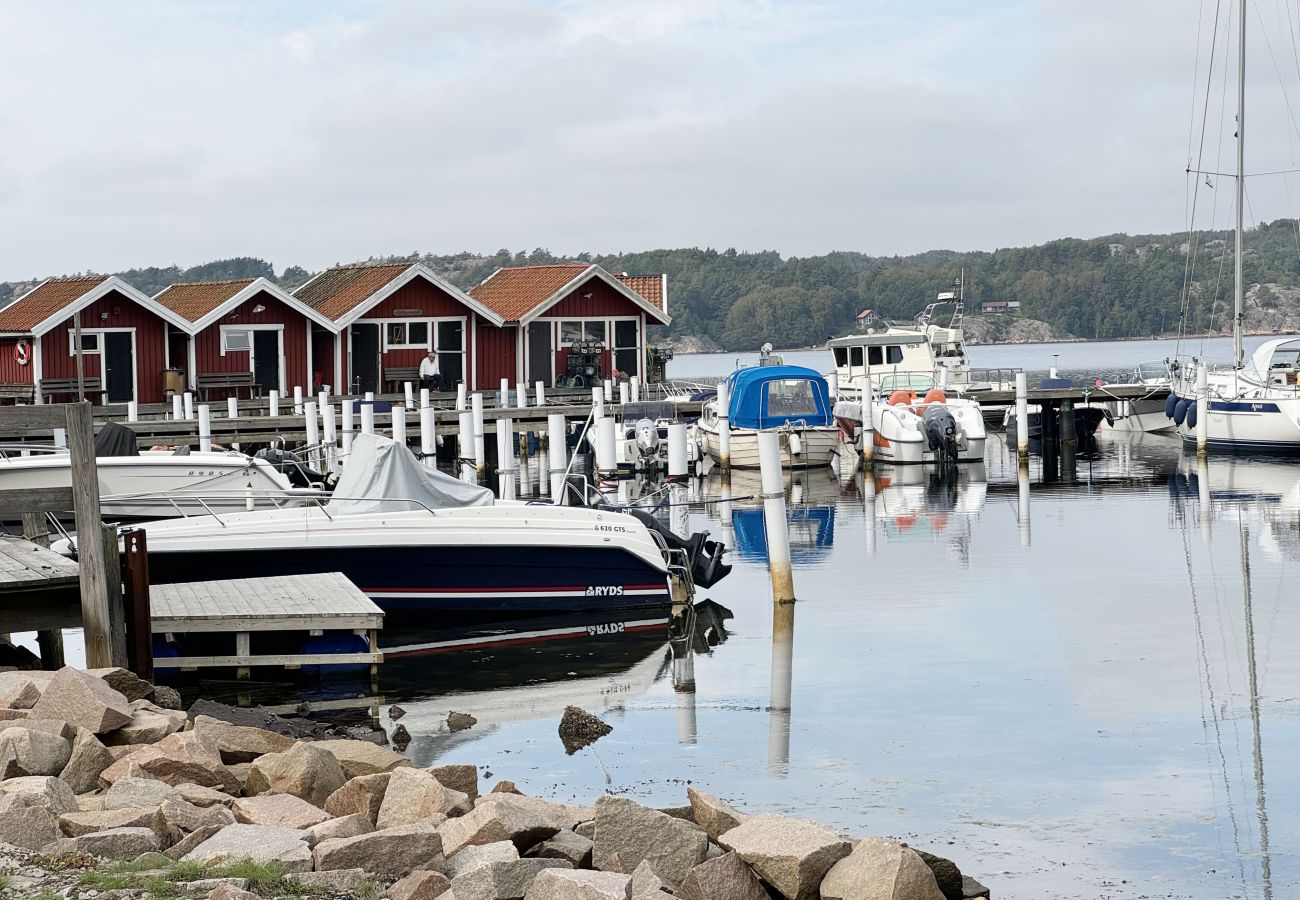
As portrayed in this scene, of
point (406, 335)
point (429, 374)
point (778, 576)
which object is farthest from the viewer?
point (406, 335)

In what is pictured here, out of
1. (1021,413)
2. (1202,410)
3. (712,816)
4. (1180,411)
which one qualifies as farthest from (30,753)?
(1180,411)

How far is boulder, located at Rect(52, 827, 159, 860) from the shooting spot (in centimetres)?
654

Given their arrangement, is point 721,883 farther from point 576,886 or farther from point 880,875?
point 576,886

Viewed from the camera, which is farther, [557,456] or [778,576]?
[557,456]

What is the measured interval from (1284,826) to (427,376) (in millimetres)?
33343

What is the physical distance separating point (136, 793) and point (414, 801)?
1322mm

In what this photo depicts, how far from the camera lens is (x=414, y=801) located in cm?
768

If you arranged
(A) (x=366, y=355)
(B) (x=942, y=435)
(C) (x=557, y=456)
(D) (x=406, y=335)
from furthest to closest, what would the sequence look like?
(D) (x=406, y=335)
(A) (x=366, y=355)
(B) (x=942, y=435)
(C) (x=557, y=456)

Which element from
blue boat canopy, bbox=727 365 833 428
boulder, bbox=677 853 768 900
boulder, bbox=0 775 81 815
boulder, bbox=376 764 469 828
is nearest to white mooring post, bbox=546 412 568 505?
blue boat canopy, bbox=727 365 833 428

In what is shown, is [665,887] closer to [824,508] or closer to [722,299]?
[824,508]

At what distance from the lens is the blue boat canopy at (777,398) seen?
3247cm

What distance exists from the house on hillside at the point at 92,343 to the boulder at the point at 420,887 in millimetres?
31276

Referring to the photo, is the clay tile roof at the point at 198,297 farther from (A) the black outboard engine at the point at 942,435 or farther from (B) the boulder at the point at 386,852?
(B) the boulder at the point at 386,852

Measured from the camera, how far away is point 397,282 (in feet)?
133
